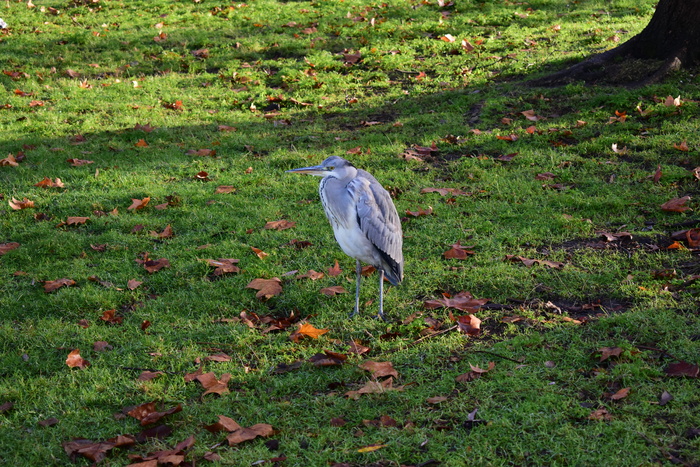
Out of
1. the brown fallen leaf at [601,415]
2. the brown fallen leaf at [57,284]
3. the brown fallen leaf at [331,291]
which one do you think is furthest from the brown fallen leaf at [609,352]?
the brown fallen leaf at [57,284]

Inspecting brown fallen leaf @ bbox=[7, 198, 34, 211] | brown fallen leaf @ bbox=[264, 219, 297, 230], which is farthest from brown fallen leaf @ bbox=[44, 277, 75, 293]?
brown fallen leaf @ bbox=[264, 219, 297, 230]

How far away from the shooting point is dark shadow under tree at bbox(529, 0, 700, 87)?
8.39 metres

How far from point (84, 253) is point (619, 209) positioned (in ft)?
16.4

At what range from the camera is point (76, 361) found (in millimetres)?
4441

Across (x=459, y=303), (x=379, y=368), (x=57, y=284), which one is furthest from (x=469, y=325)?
(x=57, y=284)

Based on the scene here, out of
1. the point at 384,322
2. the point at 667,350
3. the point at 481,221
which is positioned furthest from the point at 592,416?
the point at 481,221

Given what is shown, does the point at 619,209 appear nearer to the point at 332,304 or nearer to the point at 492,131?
the point at 492,131

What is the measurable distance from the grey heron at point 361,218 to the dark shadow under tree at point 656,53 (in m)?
5.16

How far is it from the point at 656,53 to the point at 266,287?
652cm

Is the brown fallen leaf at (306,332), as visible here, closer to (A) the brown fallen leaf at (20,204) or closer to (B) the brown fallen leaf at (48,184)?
(A) the brown fallen leaf at (20,204)

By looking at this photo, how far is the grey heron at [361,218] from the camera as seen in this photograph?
4.82m

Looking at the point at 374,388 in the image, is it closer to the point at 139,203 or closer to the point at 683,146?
the point at 139,203

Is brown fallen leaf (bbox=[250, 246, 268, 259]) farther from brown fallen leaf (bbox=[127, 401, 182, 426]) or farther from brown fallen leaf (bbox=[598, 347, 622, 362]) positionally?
brown fallen leaf (bbox=[598, 347, 622, 362])

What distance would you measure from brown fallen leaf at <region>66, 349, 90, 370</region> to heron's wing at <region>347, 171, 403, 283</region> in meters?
2.16
